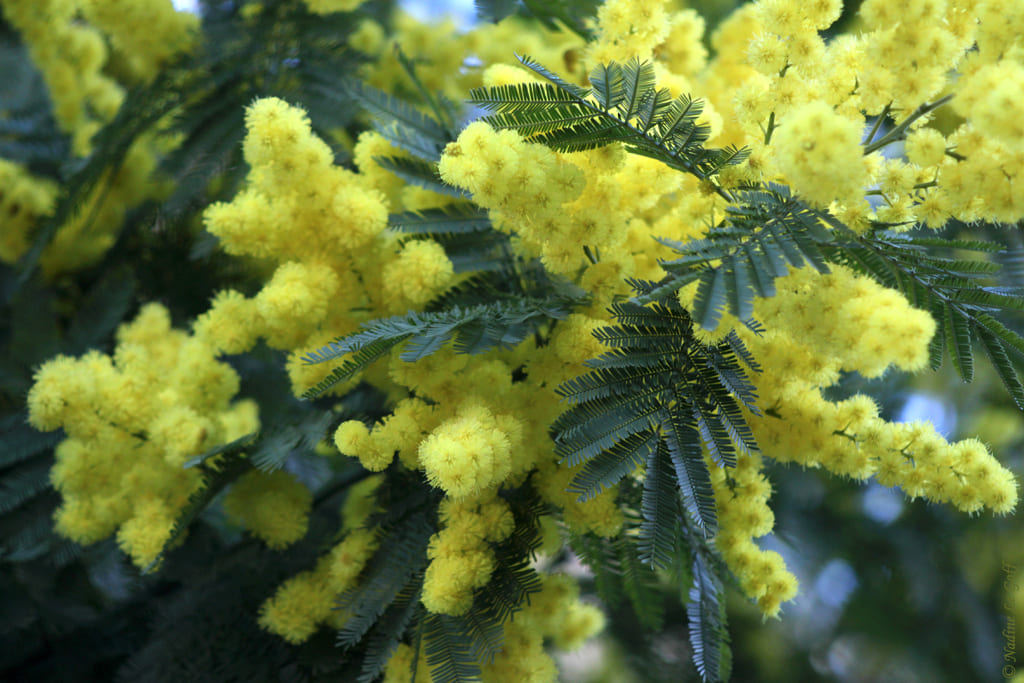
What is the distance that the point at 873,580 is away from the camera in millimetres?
1937

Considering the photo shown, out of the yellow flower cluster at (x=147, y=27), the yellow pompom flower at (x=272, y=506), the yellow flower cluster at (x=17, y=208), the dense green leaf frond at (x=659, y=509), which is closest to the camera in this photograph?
the dense green leaf frond at (x=659, y=509)

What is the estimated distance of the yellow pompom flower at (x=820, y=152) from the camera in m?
0.75

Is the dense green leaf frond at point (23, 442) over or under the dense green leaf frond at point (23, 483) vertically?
over

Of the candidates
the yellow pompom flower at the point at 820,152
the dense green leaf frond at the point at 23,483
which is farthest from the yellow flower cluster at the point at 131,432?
the yellow pompom flower at the point at 820,152

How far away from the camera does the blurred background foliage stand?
4.44ft

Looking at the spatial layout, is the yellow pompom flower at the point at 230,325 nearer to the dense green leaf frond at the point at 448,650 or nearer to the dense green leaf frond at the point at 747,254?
the dense green leaf frond at the point at 448,650

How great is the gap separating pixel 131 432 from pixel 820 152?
1.25 m

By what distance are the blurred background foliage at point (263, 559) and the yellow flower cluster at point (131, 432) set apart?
0.17m

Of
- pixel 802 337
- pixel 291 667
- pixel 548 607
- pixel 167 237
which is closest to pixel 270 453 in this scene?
pixel 291 667

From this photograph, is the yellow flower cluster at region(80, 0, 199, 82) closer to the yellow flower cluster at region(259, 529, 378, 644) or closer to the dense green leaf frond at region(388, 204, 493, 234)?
the dense green leaf frond at region(388, 204, 493, 234)

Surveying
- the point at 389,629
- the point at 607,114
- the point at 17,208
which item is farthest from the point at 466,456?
the point at 17,208

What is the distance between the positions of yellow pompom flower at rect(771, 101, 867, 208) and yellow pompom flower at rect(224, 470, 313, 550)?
1.01m

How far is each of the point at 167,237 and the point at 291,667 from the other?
1198mm

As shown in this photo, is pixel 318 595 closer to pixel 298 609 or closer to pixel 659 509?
pixel 298 609
